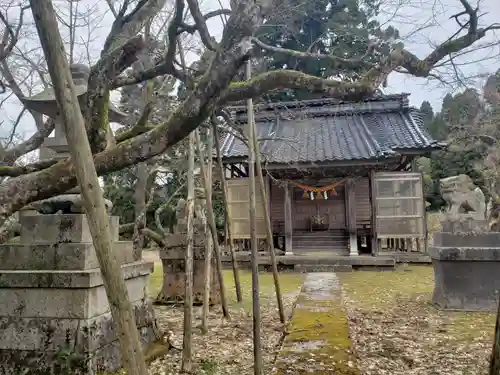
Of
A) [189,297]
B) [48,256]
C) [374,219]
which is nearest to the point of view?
[48,256]

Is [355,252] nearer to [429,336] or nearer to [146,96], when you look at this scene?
[429,336]

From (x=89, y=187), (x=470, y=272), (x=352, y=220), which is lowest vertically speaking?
(x=470, y=272)

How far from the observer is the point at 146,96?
15.7ft

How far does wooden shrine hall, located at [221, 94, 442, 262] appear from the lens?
1273 cm

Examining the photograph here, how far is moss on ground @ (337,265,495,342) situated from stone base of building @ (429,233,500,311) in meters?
0.24

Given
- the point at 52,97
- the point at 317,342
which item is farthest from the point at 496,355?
the point at 52,97

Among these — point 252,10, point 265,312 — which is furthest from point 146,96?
point 265,312

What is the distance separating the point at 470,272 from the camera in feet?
21.9

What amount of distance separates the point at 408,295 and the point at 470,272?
1.72 meters

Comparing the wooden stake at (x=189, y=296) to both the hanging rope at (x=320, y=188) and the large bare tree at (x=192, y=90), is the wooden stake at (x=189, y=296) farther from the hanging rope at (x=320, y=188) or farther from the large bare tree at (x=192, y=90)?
the hanging rope at (x=320, y=188)

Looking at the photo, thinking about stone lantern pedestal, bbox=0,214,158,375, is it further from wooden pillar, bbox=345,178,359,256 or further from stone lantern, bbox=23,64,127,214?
wooden pillar, bbox=345,178,359,256

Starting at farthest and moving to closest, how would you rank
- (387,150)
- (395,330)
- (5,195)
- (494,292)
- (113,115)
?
(387,150)
(494,292)
(395,330)
(113,115)
(5,195)

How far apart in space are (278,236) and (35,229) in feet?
39.3

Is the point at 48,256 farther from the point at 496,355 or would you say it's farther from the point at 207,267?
the point at 496,355
